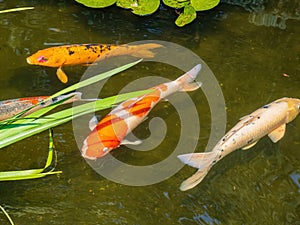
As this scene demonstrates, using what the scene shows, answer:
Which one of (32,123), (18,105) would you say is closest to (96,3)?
(18,105)

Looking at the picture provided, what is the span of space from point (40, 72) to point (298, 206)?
79.4 inches

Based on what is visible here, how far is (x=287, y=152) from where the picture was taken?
10.8ft

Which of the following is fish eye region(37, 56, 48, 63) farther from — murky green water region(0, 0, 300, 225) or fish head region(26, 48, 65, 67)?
murky green water region(0, 0, 300, 225)

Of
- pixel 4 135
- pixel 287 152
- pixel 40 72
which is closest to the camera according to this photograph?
pixel 4 135

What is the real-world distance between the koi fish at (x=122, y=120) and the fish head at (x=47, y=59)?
645 millimetres

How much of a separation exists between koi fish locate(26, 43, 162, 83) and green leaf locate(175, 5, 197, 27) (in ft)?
1.17

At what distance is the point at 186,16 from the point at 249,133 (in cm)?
137

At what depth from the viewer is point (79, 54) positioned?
3.72m

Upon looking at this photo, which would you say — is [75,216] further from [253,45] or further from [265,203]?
[253,45]

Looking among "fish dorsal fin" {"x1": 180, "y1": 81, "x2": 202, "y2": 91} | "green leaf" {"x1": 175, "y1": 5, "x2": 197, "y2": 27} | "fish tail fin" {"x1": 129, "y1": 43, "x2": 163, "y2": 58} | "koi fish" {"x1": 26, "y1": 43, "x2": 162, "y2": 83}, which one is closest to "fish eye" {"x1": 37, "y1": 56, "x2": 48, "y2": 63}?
"koi fish" {"x1": 26, "y1": 43, "x2": 162, "y2": 83}

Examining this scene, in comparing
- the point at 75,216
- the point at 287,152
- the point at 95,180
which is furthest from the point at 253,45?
the point at 75,216

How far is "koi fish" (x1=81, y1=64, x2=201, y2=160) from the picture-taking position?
9.80ft

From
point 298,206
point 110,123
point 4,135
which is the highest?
point 4,135

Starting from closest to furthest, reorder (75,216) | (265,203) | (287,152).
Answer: (75,216)
(265,203)
(287,152)
